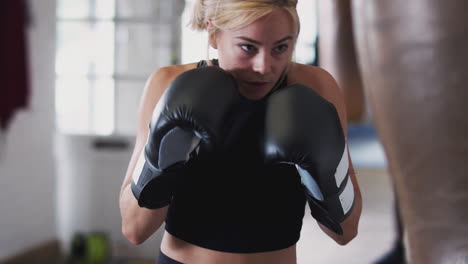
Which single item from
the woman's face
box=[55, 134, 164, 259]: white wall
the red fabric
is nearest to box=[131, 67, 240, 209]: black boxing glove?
the woman's face

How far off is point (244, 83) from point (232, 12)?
3.5 inches

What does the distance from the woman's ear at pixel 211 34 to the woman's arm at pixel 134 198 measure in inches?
2.7

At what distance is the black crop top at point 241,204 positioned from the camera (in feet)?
1.95

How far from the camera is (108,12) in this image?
182 cm

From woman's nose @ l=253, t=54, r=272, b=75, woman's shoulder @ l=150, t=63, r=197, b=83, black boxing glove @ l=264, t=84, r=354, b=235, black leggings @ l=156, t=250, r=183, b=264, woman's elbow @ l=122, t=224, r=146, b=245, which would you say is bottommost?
black leggings @ l=156, t=250, r=183, b=264

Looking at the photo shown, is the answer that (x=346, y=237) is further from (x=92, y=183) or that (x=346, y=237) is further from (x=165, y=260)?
(x=92, y=183)

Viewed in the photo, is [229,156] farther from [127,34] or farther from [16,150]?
[16,150]

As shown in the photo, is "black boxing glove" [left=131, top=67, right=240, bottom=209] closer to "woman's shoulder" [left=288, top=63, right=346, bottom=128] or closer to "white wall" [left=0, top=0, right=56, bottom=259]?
"woman's shoulder" [left=288, top=63, right=346, bottom=128]

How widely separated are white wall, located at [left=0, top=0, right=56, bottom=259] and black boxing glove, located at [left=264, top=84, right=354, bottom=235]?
1924 mm

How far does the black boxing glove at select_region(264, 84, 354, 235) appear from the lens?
0.52 meters

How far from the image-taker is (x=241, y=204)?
1.99 feet

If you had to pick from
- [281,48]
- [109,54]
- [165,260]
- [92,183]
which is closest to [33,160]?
[92,183]

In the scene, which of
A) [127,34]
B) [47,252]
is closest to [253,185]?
[127,34]

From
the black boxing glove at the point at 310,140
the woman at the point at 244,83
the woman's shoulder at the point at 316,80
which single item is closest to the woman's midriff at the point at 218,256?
the woman at the point at 244,83
